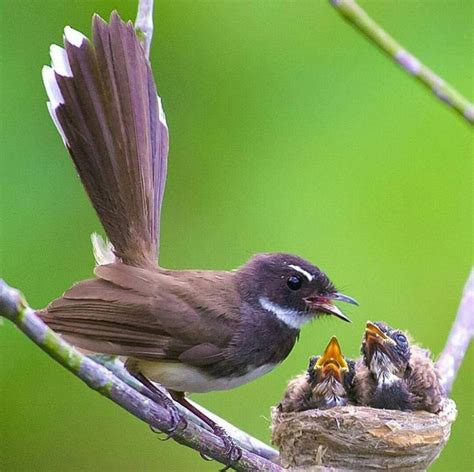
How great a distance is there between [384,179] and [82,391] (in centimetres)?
197

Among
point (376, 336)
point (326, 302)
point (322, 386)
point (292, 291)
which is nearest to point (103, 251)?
point (292, 291)

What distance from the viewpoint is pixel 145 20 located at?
4613 millimetres

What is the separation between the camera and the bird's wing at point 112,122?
4387 mm

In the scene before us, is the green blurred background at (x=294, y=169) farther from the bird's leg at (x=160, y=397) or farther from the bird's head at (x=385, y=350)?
the bird's leg at (x=160, y=397)

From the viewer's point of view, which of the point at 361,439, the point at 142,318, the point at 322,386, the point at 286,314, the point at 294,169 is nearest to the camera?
the point at 142,318

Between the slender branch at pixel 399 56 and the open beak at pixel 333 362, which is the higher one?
the slender branch at pixel 399 56

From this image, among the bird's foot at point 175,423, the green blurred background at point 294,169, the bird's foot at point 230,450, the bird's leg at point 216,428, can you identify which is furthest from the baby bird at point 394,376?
the bird's foot at point 175,423

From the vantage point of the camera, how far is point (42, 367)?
5.72 m

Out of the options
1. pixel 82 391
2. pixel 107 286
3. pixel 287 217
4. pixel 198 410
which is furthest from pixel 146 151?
pixel 82 391

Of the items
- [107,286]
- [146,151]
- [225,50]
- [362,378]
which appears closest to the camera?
[107,286]

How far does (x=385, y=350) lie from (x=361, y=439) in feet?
1.93

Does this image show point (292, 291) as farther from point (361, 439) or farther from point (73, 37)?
point (73, 37)

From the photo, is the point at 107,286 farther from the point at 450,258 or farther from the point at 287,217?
the point at 450,258

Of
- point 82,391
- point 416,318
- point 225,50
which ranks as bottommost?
point 82,391
